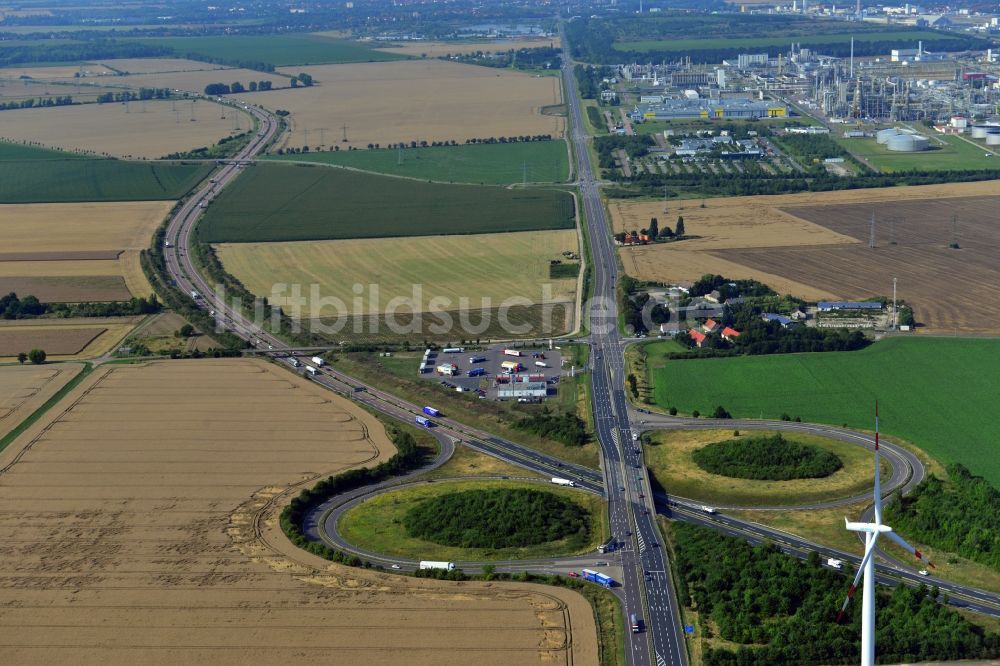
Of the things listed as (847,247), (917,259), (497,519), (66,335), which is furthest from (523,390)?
(847,247)

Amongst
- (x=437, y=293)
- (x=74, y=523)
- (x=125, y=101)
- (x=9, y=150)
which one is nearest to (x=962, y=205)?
(x=437, y=293)

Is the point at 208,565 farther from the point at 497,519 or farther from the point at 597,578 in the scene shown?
the point at 597,578

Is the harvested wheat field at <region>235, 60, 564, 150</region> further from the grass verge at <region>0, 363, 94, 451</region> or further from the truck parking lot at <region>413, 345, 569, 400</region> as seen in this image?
the grass verge at <region>0, 363, 94, 451</region>

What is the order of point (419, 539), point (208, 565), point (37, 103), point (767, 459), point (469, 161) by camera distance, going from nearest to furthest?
point (208, 565), point (419, 539), point (767, 459), point (469, 161), point (37, 103)

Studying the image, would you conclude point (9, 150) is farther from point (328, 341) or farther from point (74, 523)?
point (74, 523)

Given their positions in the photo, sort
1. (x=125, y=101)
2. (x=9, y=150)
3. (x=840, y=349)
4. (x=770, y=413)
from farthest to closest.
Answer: (x=125, y=101) → (x=9, y=150) → (x=840, y=349) → (x=770, y=413)

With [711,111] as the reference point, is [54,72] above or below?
above

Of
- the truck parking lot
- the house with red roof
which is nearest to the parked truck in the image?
the truck parking lot
